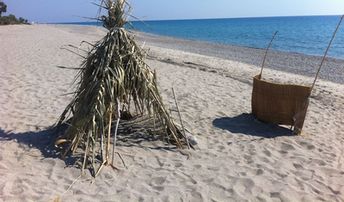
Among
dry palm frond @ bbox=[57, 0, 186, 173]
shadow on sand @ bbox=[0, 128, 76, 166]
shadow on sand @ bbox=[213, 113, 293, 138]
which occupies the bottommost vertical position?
shadow on sand @ bbox=[0, 128, 76, 166]

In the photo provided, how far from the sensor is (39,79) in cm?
955

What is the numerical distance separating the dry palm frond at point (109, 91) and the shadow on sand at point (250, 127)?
3.78 ft

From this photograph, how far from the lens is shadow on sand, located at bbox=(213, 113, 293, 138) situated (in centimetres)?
615

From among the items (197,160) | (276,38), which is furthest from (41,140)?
(276,38)

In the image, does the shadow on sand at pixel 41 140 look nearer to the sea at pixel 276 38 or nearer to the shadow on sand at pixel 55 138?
the shadow on sand at pixel 55 138

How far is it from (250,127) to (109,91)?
8.28 feet

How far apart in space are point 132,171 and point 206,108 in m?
3.17

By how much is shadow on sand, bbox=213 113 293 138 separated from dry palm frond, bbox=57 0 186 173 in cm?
115

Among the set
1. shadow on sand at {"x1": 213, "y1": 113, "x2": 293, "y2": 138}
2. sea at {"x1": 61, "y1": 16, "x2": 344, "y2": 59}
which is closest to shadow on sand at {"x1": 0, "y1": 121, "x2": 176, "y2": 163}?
shadow on sand at {"x1": 213, "y1": 113, "x2": 293, "y2": 138}

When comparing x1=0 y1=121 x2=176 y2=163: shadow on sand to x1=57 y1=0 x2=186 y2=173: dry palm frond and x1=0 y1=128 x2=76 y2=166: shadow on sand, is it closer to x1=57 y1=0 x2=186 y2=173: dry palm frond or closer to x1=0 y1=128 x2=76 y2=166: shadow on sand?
x1=0 y1=128 x2=76 y2=166: shadow on sand

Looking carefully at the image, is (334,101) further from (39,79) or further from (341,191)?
(39,79)

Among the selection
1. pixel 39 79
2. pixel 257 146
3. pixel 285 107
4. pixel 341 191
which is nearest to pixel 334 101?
pixel 285 107

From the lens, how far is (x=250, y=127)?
21.1 feet

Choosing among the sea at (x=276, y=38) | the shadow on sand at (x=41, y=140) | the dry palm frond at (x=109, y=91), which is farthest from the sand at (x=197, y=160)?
the sea at (x=276, y=38)
